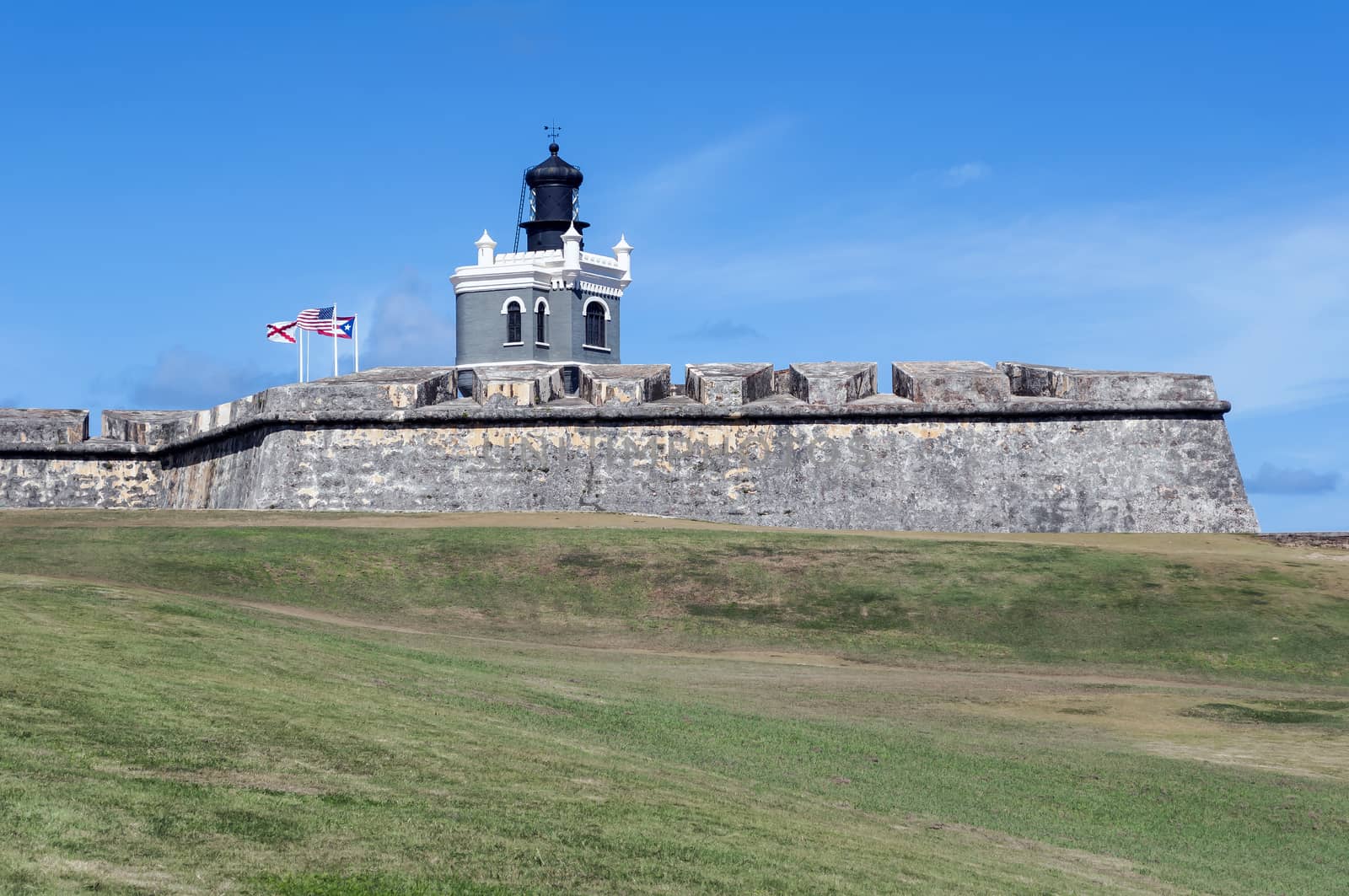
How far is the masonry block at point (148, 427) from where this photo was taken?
36.4m

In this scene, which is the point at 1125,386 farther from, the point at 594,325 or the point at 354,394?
the point at 594,325

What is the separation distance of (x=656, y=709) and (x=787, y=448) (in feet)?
52.9

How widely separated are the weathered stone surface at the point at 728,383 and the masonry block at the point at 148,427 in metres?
13.1

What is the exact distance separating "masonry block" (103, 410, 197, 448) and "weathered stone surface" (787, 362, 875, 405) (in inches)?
596

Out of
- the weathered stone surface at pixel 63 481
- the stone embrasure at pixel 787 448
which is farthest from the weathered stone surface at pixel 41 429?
the stone embrasure at pixel 787 448

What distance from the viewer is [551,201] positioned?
57.9 m

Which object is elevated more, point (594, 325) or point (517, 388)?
point (594, 325)

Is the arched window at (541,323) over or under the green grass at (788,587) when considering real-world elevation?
over

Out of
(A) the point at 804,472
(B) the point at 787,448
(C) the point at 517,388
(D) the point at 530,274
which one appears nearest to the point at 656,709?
(A) the point at 804,472

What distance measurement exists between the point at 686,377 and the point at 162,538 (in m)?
11.7

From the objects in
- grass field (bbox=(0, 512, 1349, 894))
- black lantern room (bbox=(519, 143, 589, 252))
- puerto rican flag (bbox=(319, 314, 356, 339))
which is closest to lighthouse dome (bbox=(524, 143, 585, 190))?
black lantern room (bbox=(519, 143, 589, 252))

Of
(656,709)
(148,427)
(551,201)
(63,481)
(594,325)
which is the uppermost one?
(551,201)

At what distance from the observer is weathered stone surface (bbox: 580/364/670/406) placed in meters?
30.8

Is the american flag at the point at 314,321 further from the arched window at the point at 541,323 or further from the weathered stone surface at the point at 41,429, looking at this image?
the arched window at the point at 541,323
